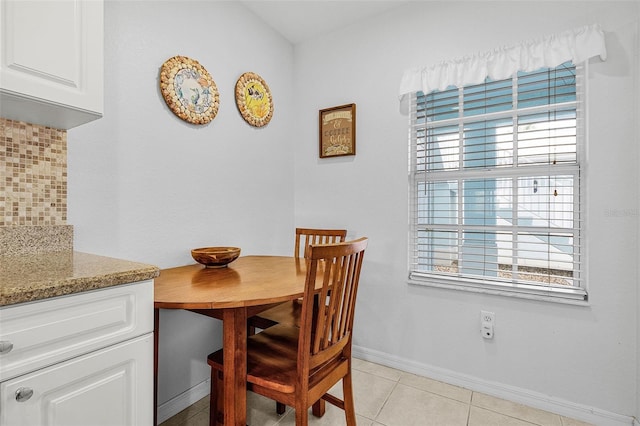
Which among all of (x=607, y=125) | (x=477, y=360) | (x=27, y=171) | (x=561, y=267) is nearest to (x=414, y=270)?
(x=477, y=360)

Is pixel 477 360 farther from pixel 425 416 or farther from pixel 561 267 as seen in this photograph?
pixel 561 267

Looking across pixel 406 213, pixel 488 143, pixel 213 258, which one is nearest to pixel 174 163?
pixel 213 258

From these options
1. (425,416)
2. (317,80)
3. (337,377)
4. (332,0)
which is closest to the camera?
(337,377)

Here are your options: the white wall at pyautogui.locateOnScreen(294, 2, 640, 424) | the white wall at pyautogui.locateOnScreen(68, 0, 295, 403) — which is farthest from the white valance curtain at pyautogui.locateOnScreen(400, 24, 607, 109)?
the white wall at pyautogui.locateOnScreen(68, 0, 295, 403)

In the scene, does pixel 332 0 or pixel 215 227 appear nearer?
pixel 215 227

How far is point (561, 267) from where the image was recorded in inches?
71.9

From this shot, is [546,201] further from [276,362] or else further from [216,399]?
[216,399]

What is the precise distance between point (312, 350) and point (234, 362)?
1.00 feet

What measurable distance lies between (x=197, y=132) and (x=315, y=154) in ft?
3.36

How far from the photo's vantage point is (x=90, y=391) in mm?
901

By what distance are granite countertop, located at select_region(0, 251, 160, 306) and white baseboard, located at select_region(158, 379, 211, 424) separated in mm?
1046

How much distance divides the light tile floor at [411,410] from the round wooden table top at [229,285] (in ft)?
2.72

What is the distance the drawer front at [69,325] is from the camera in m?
0.75

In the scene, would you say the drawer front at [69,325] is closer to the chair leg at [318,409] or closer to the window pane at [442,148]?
the chair leg at [318,409]
